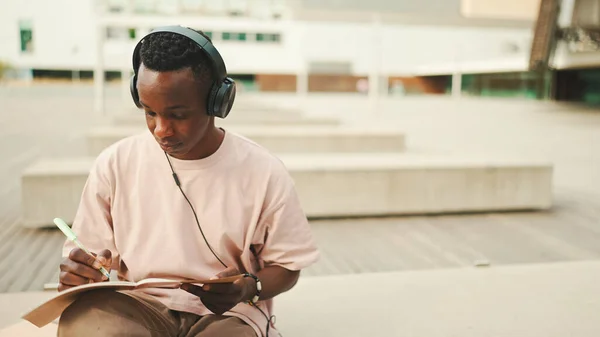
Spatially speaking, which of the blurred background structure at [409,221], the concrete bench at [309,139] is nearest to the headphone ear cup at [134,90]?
the blurred background structure at [409,221]

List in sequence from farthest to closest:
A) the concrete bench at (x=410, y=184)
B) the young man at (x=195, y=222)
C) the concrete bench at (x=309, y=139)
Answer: the concrete bench at (x=309, y=139), the concrete bench at (x=410, y=184), the young man at (x=195, y=222)

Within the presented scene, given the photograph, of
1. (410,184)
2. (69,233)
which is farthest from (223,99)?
(410,184)

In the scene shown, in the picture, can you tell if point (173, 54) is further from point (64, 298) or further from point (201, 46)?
point (64, 298)

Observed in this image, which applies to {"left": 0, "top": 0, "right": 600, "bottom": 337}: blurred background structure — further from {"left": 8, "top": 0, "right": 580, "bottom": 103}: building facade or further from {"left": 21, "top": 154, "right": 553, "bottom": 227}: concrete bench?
{"left": 8, "top": 0, "right": 580, "bottom": 103}: building facade

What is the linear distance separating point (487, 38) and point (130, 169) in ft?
154

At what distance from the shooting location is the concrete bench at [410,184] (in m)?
5.10

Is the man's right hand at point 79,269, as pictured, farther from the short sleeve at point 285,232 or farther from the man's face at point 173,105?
the short sleeve at point 285,232

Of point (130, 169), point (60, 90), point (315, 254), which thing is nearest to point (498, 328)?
point (315, 254)

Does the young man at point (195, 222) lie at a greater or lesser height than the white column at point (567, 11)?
lesser

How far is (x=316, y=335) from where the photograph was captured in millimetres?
2281

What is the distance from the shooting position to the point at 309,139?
8352 millimetres

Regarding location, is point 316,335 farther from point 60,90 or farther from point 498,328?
point 60,90

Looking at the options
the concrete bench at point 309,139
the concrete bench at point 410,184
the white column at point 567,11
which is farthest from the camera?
the white column at point 567,11

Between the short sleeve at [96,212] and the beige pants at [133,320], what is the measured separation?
0.19 m
